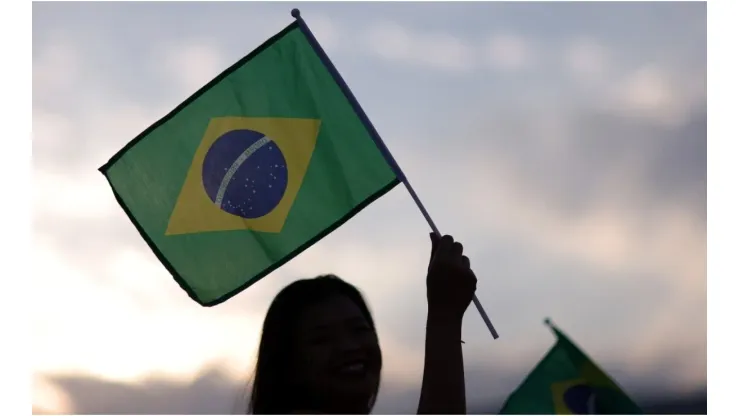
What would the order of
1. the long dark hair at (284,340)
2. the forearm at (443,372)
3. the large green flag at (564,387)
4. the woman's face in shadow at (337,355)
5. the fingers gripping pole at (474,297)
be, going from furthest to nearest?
the large green flag at (564,387) < the fingers gripping pole at (474,297) < the long dark hair at (284,340) < the woman's face in shadow at (337,355) < the forearm at (443,372)

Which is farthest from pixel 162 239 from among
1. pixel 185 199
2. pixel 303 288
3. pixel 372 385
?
pixel 372 385

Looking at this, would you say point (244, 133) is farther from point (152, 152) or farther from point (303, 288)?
point (303, 288)

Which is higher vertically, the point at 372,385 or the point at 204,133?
the point at 204,133

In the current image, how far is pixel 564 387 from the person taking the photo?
432 inches

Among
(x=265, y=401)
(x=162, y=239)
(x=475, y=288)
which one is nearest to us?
(x=475, y=288)

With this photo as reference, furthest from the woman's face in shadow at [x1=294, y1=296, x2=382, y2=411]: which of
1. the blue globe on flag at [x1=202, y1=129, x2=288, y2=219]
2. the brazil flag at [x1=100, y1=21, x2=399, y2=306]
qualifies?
the blue globe on flag at [x1=202, y1=129, x2=288, y2=219]

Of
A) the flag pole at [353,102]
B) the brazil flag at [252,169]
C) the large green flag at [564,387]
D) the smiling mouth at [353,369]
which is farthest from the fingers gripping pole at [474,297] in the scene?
the large green flag at [564,387]

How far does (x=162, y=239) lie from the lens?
18.7ft

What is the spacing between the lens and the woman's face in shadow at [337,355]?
3.30 metres

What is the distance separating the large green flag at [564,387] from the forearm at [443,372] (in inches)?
315

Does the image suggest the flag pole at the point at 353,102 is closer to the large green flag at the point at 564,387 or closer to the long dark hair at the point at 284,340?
the long dark hair at the point at 284,340

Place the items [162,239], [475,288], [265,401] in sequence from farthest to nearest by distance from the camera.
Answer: [162,239], [265,401], [475,288]

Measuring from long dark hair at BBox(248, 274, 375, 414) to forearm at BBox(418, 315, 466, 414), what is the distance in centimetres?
55

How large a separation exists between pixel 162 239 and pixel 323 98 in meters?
1.38
